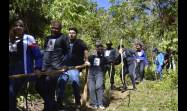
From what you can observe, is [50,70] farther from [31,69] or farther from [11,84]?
[11,84]

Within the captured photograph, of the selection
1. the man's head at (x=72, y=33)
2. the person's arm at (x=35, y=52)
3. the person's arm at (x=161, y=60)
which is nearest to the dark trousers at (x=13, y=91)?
the person's arm at (x=35, y=52)

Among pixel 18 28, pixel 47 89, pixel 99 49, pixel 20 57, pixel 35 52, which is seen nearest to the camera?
pixel 18 28

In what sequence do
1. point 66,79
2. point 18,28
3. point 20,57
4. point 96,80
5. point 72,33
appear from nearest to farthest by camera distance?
point 18,28, point 20,57, point 66,79, point 72,33, point 96,80

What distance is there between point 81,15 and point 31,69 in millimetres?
12283

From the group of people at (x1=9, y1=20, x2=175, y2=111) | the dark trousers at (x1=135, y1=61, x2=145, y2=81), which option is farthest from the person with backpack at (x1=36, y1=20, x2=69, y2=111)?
the dark trousers at (x1=135, y1=61, x2=145, y2=81)

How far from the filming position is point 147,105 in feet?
41.8

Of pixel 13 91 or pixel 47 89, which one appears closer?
pixel 13 91

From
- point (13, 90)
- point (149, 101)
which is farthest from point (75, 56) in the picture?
point (149, 101)

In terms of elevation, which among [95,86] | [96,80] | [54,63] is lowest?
[95,86]

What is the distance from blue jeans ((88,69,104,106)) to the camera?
38.6ft

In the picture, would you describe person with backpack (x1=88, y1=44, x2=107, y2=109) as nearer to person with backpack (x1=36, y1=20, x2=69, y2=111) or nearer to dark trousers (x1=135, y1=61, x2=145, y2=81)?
person with backpack (x1=36, y1=20, x2=69, y2=111)

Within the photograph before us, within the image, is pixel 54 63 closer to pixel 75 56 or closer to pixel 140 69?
pixel 75 56

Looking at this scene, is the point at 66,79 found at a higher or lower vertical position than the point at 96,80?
higher

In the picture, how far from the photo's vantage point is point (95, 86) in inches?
469
